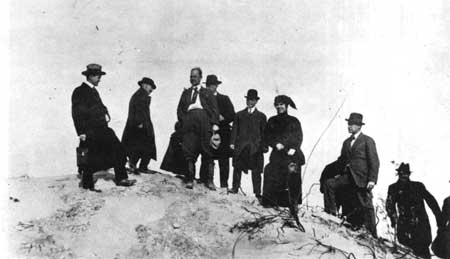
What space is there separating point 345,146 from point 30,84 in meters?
5.60

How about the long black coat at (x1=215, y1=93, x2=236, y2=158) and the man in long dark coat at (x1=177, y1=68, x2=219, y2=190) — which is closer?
the man in long dark coat at (x1=177, y1=68, x2=219, y2=190)

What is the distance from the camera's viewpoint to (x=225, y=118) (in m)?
9.13

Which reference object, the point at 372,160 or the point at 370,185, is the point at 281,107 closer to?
the point at 372,160

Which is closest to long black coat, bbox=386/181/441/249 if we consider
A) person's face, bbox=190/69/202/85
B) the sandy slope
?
the sandy slope

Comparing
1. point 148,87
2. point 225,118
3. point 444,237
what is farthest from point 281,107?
point 444,237

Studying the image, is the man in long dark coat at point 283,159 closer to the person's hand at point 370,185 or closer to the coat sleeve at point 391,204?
the person's hand at point 370,185

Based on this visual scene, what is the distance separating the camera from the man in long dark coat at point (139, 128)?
347 inches

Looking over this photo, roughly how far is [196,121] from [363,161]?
284 cm

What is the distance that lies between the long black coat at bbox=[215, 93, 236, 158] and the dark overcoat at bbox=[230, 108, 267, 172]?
180mm

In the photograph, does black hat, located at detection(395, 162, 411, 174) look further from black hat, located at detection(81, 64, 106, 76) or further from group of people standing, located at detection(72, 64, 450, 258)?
black hat, located at detection(81, 64, 106, 76)

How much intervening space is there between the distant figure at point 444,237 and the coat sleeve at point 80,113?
19.8ft

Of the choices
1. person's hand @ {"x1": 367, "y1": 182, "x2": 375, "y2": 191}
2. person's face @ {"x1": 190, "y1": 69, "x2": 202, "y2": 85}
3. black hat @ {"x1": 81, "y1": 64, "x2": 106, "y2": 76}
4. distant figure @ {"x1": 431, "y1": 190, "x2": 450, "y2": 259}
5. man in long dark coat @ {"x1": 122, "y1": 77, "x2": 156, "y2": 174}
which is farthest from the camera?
man in long dark coat @ {"x1": 122, "y1": 77, "x2": 156, "y2": 174}

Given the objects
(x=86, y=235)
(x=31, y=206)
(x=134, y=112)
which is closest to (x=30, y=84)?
(x=134, y=112)

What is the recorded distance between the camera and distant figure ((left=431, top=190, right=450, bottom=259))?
836 cm
